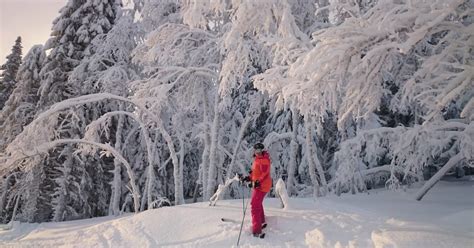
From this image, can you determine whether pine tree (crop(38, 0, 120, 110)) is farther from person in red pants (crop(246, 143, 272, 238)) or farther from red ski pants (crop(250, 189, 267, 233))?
red ski pants (crop(250, 189, 267, 233))

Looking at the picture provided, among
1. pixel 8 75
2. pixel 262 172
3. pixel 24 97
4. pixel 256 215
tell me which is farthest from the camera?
pixel 8 75

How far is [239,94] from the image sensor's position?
2080 centimetres

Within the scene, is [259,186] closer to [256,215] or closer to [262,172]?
[262,172]

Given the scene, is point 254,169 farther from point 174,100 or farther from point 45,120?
point 174,100

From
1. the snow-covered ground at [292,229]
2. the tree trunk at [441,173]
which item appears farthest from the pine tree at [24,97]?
the tree trunk at [441,173]

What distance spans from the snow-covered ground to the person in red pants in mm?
242

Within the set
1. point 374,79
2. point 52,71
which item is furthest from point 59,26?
point 374,79

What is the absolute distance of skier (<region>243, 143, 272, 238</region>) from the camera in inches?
316

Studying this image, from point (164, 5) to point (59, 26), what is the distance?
619 cm

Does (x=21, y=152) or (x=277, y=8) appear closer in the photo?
(x=277, y=8)

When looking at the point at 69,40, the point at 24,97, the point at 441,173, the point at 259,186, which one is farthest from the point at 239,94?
the point at 259,186

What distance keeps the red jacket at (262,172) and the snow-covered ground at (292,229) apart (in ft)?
2.44

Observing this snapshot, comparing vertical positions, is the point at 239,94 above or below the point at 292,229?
above

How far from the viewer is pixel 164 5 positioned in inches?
713
